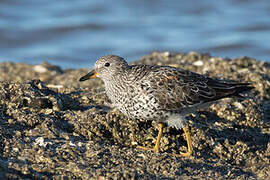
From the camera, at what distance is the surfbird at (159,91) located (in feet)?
20.7

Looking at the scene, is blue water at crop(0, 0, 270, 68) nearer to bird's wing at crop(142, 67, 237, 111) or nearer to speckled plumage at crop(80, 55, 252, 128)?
speckled plumage at crop(80, 55, 252, 128)

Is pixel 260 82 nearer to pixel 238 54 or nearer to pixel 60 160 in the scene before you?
pixel 60 160

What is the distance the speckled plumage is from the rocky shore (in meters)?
0.40

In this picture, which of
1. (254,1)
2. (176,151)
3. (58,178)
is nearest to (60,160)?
(58,178)

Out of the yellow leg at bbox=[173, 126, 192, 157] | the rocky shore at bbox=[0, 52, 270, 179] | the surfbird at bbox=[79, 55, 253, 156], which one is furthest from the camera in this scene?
the surfbird at bbox=[79, 55, 253, 156]

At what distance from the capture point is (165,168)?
5.65 metres

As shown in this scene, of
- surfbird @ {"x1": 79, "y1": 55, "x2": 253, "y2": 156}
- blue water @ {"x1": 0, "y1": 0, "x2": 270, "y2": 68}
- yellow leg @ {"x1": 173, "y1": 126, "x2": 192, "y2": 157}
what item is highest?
blue water @ {"x1": 0, "y1": 0, "x2": 270, "y2": 68}

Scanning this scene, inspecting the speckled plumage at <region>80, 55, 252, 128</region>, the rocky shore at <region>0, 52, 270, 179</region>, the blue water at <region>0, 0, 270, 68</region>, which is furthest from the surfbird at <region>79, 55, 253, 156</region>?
the blue water at <region>0, 0, 270, 68</region>

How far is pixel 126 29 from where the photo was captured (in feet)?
58.0

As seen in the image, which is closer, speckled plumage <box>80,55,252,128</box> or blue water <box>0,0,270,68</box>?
speckled plumage <box>80,55,252,128</box>

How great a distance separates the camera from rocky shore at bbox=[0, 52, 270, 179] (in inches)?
212

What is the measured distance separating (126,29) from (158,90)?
1149 cm

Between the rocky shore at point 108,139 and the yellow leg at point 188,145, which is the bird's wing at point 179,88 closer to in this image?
the yellow leg at point 188,145

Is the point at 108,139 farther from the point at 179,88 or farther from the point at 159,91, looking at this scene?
the point at 179,88
